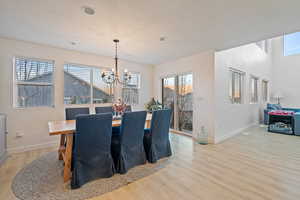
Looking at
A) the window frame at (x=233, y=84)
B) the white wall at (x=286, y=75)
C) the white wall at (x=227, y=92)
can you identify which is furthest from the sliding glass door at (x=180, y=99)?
the white wall at (x=286, y=75)

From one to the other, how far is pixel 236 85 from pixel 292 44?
5191 mm

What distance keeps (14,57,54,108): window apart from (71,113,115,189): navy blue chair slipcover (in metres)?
2.36

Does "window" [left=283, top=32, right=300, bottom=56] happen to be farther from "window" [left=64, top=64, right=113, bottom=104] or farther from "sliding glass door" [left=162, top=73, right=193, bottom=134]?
"window" [left=64, top=64, right=113, bottom=104]

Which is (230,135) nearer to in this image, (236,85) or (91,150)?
(236,85)

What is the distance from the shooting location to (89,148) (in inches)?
77.0

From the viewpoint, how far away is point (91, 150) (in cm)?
198

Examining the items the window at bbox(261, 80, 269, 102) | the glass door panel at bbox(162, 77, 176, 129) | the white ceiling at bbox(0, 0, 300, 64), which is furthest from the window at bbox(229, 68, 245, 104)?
the window at bbox(261, 80, 269, 102)

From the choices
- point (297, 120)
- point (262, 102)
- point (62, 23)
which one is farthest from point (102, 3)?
point (262, 102)

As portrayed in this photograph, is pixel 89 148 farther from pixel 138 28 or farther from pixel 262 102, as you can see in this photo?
pixel 262 102

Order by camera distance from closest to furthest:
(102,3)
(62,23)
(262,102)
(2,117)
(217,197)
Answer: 1. (217,197)
2. (102,3)
3. (62,23)
4. (2,117)
5. (262,102)

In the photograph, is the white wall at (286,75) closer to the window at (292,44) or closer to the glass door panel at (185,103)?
the window at (292,44)

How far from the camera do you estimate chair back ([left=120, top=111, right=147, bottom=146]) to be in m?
2.21

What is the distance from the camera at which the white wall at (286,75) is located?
6.69 m

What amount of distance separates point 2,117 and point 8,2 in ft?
6.84
